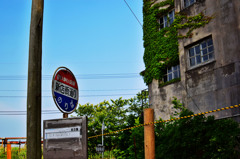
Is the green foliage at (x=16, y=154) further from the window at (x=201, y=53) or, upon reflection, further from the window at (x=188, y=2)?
the window at (x=188, y=2)

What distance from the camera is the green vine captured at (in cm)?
1759

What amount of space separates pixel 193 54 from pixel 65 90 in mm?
12835

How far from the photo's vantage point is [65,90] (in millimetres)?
5609

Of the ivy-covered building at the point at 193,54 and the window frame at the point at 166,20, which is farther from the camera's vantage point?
the window frame at the point at 166,20

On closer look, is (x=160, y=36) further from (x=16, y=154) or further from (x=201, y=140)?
(x=16, y=154)

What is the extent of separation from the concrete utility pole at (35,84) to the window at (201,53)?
12.2m

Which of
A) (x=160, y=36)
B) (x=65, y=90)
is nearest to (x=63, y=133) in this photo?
(x=65, y=90)

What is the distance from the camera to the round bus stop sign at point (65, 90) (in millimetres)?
5348

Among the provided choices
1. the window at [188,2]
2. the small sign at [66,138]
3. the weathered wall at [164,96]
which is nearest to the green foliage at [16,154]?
the weathered wall at [164,96]

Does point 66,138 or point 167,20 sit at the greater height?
point 167,20

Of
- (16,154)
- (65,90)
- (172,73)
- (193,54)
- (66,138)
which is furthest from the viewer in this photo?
(16,154)

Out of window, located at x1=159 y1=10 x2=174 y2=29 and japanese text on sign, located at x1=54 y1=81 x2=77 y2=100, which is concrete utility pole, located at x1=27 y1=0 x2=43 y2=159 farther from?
window, located at x1=159 y1=10 x2=174 y2=29

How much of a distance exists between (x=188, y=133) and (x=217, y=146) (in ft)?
3.43

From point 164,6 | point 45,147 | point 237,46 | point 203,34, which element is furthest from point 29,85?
point 164,6
